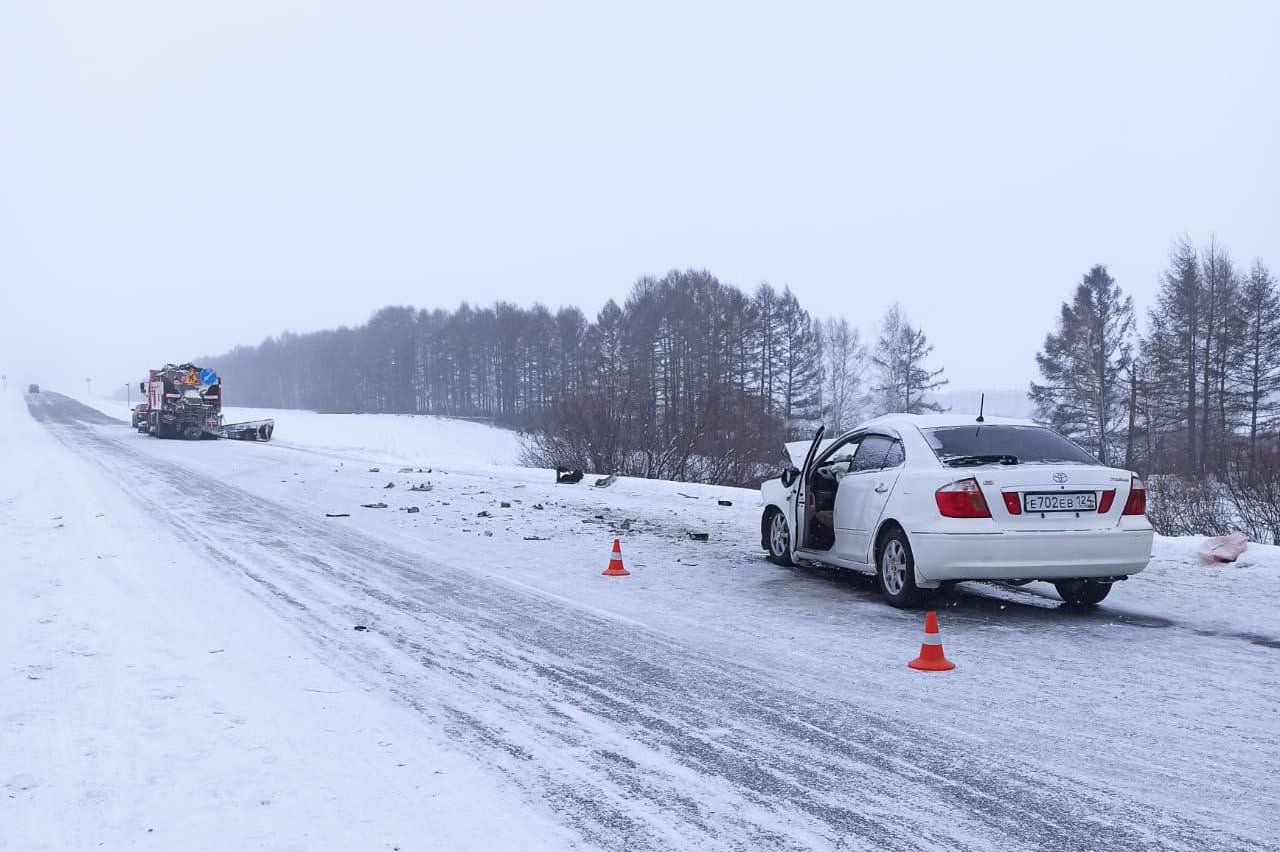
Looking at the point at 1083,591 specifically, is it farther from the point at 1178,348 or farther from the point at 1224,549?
the point at 1178,348

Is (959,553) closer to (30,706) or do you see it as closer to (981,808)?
(981,808)

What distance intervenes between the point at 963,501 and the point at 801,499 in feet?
8.51

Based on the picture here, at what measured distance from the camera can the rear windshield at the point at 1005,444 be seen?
25.3 feet

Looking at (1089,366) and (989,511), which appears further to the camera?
(1089,366)

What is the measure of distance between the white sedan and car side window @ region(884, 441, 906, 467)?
13 mm

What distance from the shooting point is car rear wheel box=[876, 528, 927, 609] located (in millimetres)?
7684

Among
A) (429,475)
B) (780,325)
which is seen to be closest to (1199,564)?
(429,475)

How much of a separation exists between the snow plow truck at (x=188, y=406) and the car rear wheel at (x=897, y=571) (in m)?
37.2

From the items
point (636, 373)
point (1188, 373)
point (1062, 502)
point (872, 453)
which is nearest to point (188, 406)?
point (636, 373)

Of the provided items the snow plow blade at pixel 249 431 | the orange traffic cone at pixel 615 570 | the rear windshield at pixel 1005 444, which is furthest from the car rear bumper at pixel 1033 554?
the snow plow blade at pixel 249 431

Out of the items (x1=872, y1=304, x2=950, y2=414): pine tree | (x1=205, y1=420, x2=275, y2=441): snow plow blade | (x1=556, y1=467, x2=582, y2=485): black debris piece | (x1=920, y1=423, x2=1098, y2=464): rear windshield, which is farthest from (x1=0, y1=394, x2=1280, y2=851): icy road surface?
(x1=872, y1=304, x2=950, y2=414): pine tree

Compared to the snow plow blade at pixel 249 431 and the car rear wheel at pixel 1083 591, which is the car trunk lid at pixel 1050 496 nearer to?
the car rear wheel at pixel 1083 591

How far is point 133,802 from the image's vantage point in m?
3.83

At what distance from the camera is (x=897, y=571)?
791 cm
